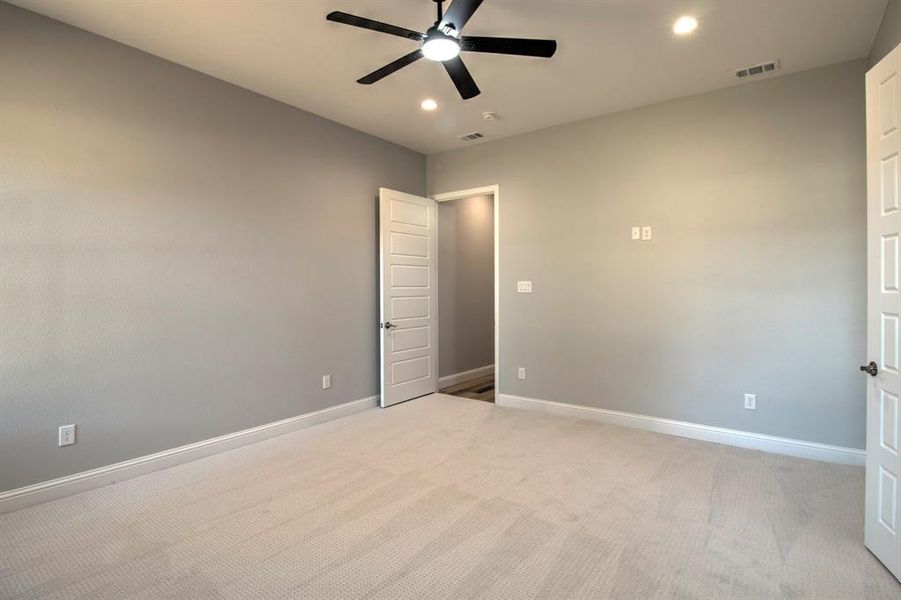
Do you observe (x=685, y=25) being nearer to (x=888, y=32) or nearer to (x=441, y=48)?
(x=888, y=32)

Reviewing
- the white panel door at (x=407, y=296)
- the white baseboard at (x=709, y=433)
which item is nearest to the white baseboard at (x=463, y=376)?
the white panel door at (x=407, y=296)

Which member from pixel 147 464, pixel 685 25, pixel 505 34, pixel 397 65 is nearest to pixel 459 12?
pixel 397 65

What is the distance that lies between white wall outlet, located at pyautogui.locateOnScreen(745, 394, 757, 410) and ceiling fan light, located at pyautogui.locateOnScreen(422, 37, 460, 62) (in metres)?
3.31

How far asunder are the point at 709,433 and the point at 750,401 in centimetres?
41

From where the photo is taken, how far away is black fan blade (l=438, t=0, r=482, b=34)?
1.91m

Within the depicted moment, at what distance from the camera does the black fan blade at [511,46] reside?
2.12 m

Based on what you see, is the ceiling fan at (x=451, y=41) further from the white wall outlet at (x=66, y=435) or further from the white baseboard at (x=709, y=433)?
the white baseboard at (x=709, y=433)

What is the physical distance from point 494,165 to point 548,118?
82 centimetres

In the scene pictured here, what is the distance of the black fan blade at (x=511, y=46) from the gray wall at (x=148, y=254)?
2233mm

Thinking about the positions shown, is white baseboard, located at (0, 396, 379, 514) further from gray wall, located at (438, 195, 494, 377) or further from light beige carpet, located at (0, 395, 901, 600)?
gray wall, located at (438, 195, 494, 377)

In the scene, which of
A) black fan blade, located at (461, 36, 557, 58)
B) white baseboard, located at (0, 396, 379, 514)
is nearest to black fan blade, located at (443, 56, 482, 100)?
black fan blade, located at (461, 36, 557, 58)

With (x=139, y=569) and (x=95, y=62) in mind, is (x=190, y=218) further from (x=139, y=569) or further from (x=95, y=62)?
(x=139, y=569)

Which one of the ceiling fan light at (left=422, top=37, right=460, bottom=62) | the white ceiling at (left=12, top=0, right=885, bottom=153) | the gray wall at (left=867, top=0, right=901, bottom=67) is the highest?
the white ceiling at (left=12, top=0, right=885, bottom=153)

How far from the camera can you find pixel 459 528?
2260 mm
